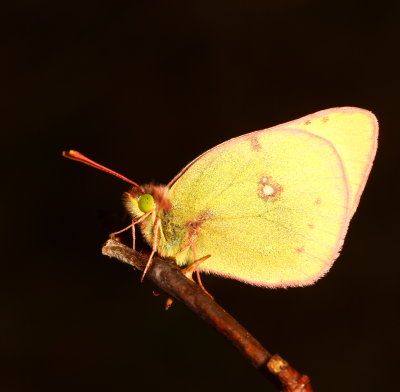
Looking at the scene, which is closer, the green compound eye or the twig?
the twig

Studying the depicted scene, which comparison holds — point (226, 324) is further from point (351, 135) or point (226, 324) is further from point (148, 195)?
point (351, 135)

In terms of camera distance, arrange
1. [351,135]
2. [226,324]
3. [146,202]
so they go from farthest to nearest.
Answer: [351,135], [146,202], [226,324]

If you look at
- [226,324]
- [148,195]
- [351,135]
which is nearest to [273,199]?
[351,135]

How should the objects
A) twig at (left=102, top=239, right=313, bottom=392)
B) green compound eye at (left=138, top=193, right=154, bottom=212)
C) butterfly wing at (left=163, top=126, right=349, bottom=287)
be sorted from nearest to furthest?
twig at (left=102, top=239, right=313, bottom=392) → green compound eye at (left=138, top=193, right=154, bottom=212) → butterfly wing at (left=163, top=126, right=349, bottom=287)

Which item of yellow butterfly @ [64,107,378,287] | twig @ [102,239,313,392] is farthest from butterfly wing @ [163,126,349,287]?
twig @ [102,239,313,392]

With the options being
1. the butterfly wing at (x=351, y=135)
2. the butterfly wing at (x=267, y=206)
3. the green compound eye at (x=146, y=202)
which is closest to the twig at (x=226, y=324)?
the green compound eye at (x=146, y=202)

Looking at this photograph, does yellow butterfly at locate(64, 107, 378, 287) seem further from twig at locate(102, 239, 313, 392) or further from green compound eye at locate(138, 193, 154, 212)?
twig at locate(102, 239, 313, 392)

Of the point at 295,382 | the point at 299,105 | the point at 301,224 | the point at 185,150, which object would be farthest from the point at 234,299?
the point at 295,382
